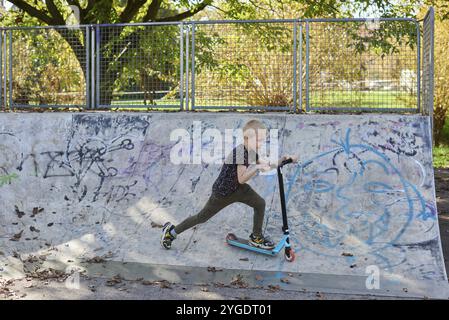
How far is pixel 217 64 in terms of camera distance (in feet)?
33.6

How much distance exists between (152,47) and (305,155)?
12.4ft

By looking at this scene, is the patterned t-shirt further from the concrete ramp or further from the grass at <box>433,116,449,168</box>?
the grass at <box>433,116,449,168</box>

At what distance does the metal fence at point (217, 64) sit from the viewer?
970cm

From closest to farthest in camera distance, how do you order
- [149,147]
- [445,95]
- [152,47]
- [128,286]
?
[128,286], [149,147], [152,47], [445,95]

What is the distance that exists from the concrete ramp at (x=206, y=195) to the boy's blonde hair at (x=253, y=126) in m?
0.16

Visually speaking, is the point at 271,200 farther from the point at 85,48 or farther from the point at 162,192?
the point at 85,48

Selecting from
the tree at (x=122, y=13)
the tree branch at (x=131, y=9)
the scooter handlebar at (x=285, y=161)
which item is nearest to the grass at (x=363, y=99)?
the tree at (x=122, y=13)

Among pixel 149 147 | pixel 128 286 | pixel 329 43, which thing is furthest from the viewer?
pixel 329 43

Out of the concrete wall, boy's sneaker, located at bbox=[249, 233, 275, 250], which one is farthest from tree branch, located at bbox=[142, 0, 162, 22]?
boy's sneaker, located at bbox=[249, 233, 275, 250]

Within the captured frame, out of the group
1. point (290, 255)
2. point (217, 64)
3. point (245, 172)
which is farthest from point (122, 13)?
point (290, 255)

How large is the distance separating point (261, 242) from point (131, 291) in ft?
5.62

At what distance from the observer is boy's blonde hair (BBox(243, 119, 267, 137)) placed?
8.59m

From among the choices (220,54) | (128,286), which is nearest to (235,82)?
(220,54)

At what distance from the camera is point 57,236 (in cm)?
782
